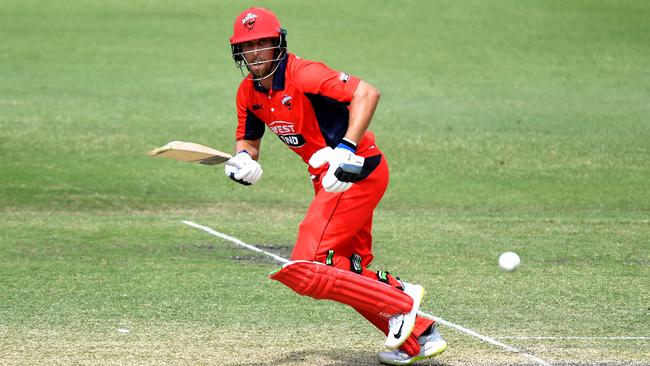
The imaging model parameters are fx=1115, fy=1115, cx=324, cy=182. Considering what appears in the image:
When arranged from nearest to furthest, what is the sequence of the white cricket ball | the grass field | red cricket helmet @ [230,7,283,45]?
red cricket helmet @ [230,7,283,45], the white cricket ball, the grass field

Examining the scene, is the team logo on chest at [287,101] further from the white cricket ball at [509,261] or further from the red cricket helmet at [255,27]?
the white cricket ball at [509,261]

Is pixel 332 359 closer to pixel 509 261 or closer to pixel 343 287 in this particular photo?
pixel 343 287

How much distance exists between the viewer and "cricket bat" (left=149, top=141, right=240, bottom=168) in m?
7.36

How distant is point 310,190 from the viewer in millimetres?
16391

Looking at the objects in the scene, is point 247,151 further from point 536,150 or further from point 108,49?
point 108,49

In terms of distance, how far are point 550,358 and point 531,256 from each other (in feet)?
13.6

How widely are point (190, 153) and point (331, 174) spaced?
47.6 inches

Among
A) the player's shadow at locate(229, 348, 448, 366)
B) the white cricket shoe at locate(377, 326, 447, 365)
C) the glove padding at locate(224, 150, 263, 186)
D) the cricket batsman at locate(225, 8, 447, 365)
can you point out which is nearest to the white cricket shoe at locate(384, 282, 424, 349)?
the cricket batsman at locate(225, 8, 447, 365)

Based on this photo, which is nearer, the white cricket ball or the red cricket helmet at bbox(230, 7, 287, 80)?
the red cricket helmet at bbox(230, 7, 287, 80)

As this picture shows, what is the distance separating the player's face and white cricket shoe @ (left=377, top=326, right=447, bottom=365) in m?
2.04

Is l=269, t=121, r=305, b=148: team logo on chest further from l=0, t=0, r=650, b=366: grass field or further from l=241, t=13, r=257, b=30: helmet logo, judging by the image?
l=0, t=0, r=650, b=366: grass field

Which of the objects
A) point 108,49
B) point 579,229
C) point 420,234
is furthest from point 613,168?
point 108,49

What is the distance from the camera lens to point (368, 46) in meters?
29.2

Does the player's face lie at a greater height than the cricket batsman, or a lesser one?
greater
